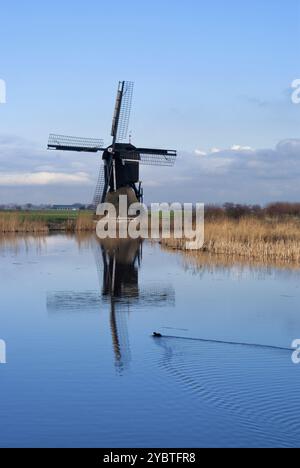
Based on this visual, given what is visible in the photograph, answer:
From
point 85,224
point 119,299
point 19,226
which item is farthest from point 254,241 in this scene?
point 19,226

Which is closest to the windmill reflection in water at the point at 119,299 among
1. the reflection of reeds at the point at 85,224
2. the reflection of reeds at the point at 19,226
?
the reflection of reeds at the point at 19,226

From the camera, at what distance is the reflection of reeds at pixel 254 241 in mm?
15484

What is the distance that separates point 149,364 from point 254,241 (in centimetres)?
1167

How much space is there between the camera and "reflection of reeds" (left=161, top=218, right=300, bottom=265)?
50.8 feet

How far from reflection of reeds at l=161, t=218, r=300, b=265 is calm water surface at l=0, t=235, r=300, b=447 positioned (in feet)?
11.6

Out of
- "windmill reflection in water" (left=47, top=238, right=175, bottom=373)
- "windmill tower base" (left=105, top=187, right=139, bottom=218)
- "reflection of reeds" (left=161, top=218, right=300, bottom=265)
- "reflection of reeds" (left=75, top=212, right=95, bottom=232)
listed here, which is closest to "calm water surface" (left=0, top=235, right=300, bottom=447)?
"windmill reflection in water" (left=47, top=238, right=175, bottom=373)

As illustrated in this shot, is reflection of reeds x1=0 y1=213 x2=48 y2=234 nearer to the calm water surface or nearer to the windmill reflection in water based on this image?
the windmill reflection in water

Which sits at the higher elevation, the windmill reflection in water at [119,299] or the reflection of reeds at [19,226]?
the reflection of reeds at [19,226]

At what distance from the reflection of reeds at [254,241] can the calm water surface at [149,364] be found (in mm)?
3530

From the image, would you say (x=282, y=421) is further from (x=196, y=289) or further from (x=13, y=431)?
(x=196, y=289)

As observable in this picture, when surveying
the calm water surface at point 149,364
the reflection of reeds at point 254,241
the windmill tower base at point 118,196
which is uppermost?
the windmill tower base at point 118,196

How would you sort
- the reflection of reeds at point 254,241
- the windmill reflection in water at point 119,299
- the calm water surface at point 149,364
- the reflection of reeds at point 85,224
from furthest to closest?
the reflection of reeds at point 85,224, the reflection of reeds at point 254,241, the windmill reflection in water at point 119,299, the calm water surface at point 149,364

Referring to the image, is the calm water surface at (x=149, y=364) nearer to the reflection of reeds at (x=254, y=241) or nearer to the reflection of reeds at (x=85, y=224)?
the reflection of reeds at (x=254, y=241)

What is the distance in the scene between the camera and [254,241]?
677 inches
